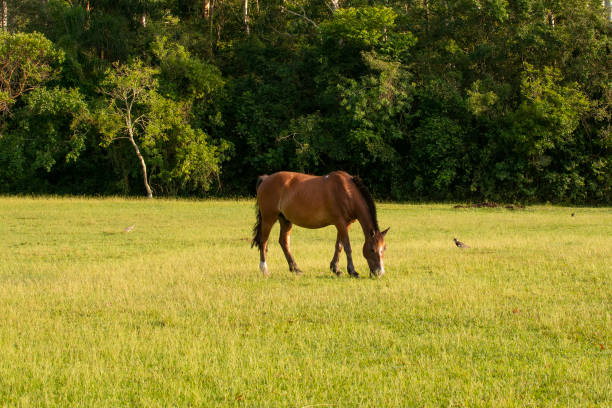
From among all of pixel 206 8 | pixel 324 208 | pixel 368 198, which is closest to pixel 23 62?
pixel 206 8

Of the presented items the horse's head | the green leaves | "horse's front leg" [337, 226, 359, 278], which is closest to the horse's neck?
the horse's head

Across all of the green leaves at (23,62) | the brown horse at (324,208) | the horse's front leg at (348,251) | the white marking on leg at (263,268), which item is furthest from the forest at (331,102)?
the horse's front leg at (348,251)

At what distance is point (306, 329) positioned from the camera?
23.6ft

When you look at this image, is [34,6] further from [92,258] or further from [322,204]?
[322,204]

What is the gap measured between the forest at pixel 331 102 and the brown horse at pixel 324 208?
22.1 metres

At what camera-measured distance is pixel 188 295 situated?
9305 millimetres

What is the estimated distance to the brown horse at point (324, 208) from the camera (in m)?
10.7

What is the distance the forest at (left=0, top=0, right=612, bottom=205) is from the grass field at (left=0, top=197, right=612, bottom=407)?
19.6m

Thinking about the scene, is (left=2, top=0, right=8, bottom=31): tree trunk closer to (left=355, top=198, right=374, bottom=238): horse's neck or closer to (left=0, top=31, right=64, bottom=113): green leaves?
(left=0, top=31, right=64, bottom=113): green leaves

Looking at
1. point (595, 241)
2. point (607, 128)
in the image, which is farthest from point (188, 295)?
point (607, 128)

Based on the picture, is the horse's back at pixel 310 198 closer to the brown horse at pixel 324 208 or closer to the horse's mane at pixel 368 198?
the brown horse at pixel 324 208

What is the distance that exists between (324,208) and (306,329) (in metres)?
4.28

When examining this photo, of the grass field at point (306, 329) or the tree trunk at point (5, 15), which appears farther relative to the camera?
the tree trunk at point (5, 15)

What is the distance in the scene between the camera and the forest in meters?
33.8
